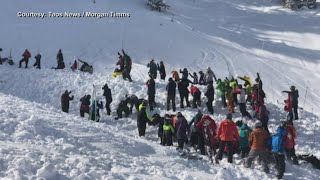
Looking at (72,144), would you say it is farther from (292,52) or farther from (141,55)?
(292,52)

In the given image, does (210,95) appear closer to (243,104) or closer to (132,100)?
(243,104)

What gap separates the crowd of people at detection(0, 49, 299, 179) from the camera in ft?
47.0

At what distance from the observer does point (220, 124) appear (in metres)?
15.0

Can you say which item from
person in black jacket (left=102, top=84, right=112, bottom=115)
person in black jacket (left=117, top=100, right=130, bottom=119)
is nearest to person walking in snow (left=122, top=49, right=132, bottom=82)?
person in black jacket (left=102, top=84, right=112, bottom=115)

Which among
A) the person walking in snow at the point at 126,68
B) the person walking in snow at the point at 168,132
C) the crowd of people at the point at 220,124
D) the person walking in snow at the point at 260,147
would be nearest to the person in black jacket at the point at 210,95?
the crowd of people at the point at 220,124

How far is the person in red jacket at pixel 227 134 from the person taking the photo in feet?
48.7

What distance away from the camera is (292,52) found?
1711 inches

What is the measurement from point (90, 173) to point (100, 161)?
1.00 m

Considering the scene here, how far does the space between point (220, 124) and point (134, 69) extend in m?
17.0

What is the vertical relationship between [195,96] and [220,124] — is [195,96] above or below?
above

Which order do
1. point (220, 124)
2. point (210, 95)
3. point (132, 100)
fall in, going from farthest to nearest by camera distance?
point (132, 100)
point (210, 95)
point (220, 124)

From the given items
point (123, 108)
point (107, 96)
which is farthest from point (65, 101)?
point (123, 108)

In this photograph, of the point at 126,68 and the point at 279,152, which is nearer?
the point at 279,152

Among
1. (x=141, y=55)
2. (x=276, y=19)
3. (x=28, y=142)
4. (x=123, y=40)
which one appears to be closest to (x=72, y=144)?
(x=28, y=142)
